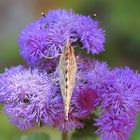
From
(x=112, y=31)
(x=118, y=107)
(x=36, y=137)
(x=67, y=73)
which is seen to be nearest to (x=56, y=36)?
(x=67, y=73)

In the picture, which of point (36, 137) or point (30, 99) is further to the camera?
point (36, 137)

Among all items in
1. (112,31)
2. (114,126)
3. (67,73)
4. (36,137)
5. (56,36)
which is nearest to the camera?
(67,73)

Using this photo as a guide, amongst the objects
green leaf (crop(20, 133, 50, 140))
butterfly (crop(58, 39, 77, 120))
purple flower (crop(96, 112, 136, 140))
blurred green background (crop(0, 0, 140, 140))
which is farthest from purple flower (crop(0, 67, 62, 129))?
blurred green background (crop(0, 0, 140, 140))

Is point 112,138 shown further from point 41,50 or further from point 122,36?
point 122,36

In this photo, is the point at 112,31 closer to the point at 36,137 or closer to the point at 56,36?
the point at 36,137

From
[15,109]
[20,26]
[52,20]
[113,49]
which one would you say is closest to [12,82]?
[15,109]

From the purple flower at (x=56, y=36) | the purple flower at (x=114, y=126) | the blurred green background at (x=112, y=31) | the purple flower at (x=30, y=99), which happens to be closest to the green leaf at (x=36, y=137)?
the purple flower at (x=30, y=99)

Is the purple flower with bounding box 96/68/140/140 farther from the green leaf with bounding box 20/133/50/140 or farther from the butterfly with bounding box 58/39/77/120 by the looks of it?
the green leaf with bounding box 20/133/50/140
